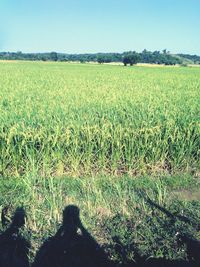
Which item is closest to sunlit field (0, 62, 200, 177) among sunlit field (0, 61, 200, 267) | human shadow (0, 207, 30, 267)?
sunlit field (0, 61, 200, 267)

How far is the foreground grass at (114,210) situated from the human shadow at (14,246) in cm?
11

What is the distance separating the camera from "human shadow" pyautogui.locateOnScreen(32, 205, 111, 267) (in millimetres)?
3953

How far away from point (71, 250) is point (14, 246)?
71 cm

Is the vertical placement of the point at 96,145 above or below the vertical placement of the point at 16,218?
above

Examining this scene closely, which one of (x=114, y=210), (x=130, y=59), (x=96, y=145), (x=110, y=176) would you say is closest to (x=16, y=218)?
(x=114, y=210)

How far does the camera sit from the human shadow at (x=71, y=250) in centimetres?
395

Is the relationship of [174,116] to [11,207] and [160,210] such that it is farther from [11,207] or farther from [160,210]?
[11,207]

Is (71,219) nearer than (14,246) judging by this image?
No

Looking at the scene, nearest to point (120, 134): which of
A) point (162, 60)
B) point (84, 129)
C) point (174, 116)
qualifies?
point (84, 129)

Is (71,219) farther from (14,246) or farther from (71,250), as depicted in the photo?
(14,246)

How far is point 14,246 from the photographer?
4215 mm

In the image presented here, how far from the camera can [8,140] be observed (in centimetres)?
638

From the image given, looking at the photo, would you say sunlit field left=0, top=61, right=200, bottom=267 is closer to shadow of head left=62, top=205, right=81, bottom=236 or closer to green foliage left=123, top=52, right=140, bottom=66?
shadow of head left=62, top=205, right=81, bottom=236

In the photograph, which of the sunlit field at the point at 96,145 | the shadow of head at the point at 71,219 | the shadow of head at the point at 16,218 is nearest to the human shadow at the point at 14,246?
the shadow of head at the point at 16,218
